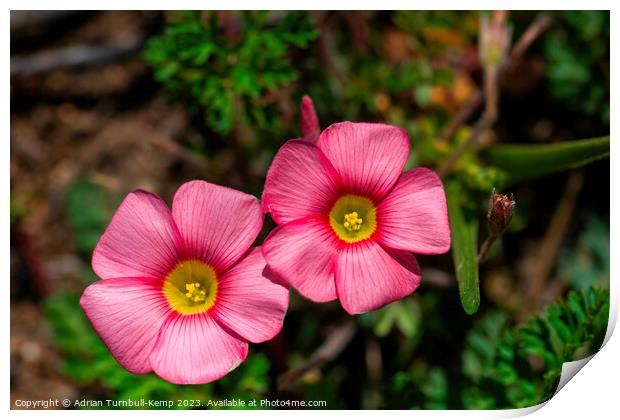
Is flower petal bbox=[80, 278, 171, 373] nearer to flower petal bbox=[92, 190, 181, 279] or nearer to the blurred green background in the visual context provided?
flower petal bbox=[92, 190, 181, 279]

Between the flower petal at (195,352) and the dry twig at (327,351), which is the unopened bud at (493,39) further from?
the flower petal at (195,352)

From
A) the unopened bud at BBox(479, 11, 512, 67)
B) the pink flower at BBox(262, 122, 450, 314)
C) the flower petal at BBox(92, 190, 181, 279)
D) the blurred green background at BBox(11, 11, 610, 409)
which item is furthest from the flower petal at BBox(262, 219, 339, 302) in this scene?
the unopened bud at BBox(479, 11, 512, 67)

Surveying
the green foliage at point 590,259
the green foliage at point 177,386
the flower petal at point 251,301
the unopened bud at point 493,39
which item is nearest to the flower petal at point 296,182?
the flower petal at point 251,301

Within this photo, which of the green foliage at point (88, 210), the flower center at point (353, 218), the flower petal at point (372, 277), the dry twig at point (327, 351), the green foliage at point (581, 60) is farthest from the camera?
the green foliage at point (88, 210)

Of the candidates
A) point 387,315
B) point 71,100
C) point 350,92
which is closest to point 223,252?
point 387,315

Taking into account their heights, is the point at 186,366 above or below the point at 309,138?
below

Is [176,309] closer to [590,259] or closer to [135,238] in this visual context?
[135,238]

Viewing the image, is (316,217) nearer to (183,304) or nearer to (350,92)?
(183,304)
